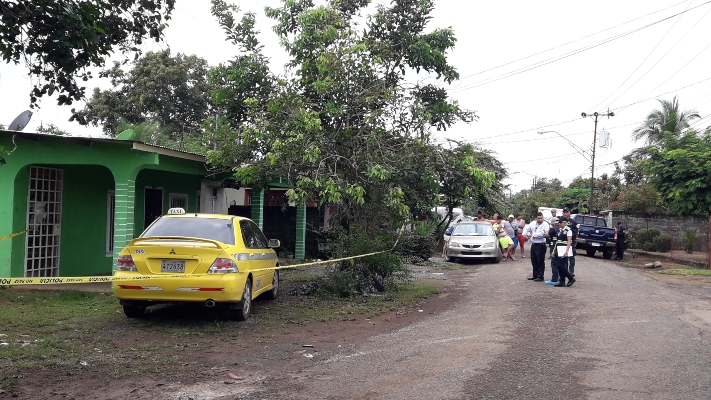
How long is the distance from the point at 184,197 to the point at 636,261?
1752cm

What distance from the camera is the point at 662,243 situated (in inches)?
1074

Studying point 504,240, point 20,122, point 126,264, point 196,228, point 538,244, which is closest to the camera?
point 126,264

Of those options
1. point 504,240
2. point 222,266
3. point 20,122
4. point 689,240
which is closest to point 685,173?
point 689,240

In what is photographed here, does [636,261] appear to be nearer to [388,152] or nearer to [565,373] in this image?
[388,152]

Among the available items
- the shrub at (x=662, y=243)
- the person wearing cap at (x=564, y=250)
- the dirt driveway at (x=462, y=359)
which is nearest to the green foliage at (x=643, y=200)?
the shrub at (x=662, y=243)

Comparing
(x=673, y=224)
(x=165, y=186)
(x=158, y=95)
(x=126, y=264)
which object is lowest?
Answer: (x=126, y=264)

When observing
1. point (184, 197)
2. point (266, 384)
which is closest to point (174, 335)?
point (266, 384)

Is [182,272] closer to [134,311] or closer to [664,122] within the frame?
[134,311]

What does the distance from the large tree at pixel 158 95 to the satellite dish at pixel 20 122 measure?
21.4 m

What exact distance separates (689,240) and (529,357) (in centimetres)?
2264

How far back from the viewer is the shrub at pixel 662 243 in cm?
2719

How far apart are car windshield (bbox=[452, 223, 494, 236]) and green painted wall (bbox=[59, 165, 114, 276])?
11.6 m

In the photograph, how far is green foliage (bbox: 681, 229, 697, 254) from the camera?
26219 mm

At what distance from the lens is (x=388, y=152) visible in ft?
37.3
